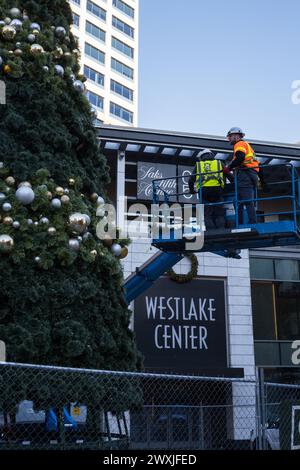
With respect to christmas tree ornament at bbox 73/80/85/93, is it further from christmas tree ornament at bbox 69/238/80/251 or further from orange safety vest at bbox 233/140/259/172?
orange safety vest at bbox 233/140/259/172

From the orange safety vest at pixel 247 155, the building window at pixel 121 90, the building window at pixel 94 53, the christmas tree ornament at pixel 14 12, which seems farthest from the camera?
the building window at pixel 121 90

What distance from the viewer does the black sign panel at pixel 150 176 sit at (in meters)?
20.2

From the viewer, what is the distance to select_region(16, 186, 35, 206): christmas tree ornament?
6207mm

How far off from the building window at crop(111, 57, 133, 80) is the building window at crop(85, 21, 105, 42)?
257 centimetres

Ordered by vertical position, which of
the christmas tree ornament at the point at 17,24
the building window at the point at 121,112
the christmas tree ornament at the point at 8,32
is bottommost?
the christmas tree ornament at the point at 8,32

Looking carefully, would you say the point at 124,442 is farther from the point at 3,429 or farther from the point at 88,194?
the point at 88,194

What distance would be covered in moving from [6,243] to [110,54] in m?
57.0

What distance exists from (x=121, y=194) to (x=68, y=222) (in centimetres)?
1304

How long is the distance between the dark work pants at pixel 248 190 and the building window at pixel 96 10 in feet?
175

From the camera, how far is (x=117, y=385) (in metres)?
6.16

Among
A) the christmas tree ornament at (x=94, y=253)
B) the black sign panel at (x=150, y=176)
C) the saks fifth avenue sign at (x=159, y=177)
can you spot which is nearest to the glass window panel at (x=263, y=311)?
the saks fifth avenue sign at (x=159, y=177)

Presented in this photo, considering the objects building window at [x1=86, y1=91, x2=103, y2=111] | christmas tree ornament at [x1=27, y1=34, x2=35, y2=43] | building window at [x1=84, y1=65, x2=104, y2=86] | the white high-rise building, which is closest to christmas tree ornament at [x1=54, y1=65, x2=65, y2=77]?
christmas tree ornament at [x1=27, y1=34, x2=35, y2=43]

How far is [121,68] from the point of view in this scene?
60.8 metres

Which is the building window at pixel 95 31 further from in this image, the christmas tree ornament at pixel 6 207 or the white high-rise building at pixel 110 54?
the christmas tree ornament at pixel 6 207
